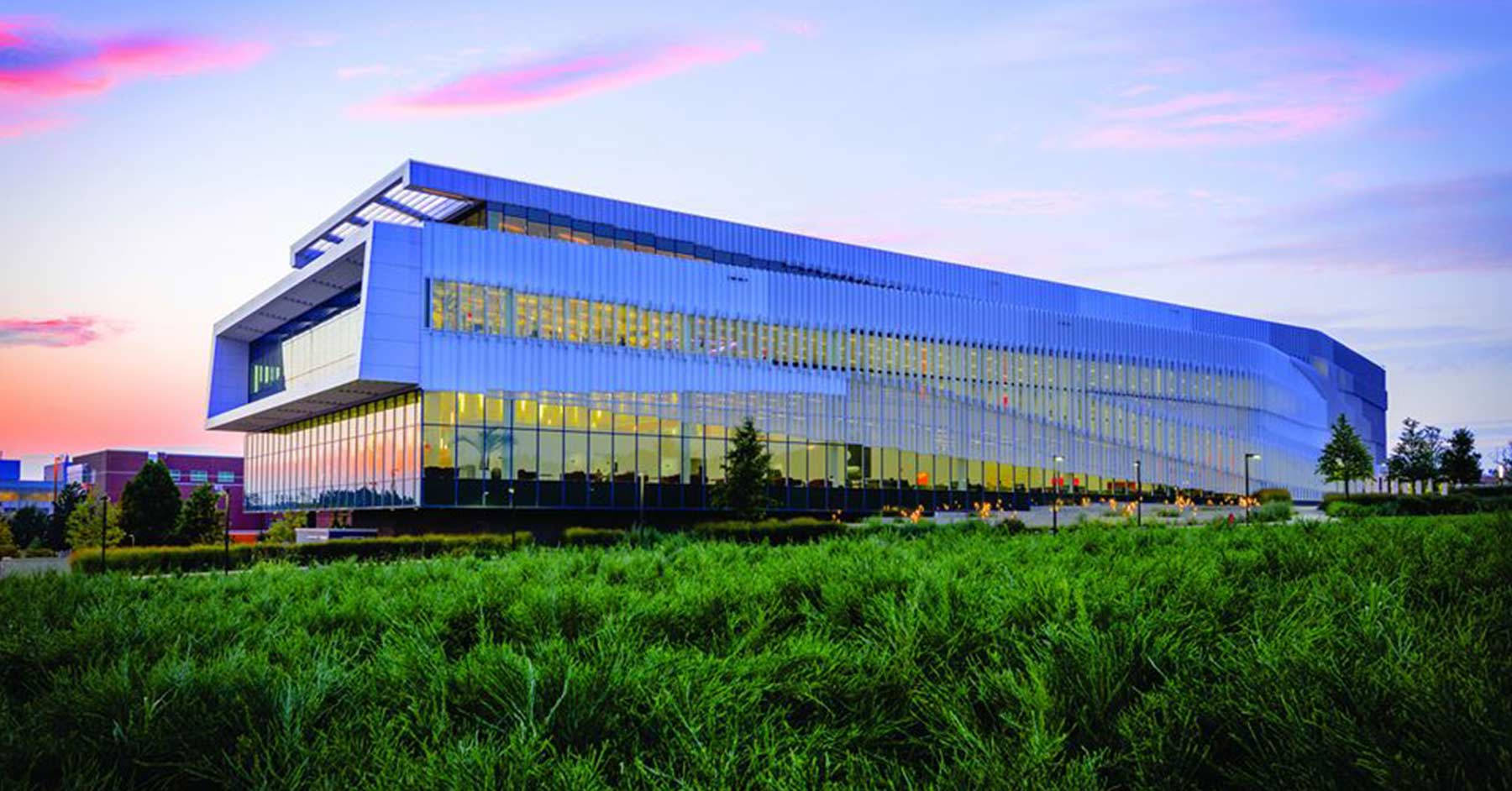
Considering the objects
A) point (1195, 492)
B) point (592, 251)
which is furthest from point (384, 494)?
point (1195, 492)

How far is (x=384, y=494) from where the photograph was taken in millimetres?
53188

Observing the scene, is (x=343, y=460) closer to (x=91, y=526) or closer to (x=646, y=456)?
(x=91, y=526)

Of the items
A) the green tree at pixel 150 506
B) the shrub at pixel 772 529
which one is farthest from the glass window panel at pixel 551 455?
the green tree at pixel 150 506

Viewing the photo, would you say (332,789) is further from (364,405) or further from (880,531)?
(364,405)

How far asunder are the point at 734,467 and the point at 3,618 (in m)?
45.3

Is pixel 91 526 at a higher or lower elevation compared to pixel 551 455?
lower

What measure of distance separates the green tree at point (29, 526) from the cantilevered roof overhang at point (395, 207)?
1749 inches

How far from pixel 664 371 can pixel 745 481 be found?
732 cm

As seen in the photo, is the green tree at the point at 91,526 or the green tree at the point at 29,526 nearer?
the green tree at the point at 91,526

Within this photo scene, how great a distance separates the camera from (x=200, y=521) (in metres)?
55.8

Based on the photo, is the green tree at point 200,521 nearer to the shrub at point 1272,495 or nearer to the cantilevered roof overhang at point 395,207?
the cantilevered roof overhang at point 395,207

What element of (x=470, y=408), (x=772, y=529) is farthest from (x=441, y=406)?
(x=772, y=529)

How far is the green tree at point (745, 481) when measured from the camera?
55.0 m

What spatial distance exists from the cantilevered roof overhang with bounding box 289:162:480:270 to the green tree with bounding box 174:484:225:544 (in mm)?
15332
